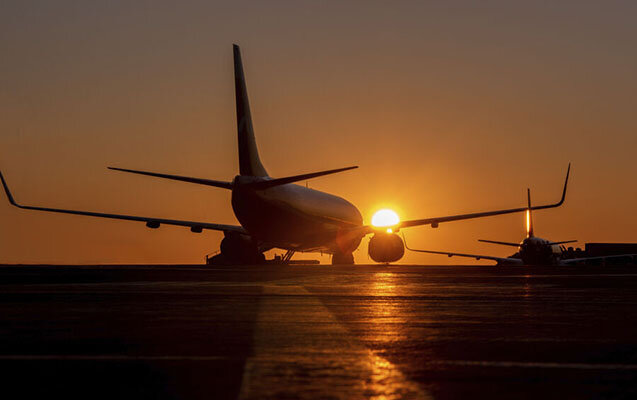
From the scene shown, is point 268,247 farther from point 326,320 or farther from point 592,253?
point 592,253

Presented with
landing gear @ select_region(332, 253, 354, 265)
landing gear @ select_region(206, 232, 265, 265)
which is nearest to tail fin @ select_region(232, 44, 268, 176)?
landing gear @ select_region(206, 232, 265, 265)

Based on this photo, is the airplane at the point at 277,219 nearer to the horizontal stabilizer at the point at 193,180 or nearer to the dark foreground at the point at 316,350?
the horizontal stabilizer at the point at 193,180

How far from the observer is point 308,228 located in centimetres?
5228

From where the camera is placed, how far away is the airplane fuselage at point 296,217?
46.3 meters

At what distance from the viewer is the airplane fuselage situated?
152 ft

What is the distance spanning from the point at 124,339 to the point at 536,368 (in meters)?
4.02

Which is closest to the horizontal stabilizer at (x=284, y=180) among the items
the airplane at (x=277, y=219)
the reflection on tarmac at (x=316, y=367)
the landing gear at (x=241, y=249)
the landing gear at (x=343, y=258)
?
the airplane at (x=277, y=219)

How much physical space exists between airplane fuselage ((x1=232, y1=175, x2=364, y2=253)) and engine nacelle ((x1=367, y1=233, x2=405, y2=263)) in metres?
3.46

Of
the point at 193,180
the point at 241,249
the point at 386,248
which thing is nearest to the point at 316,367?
the point at 193,180

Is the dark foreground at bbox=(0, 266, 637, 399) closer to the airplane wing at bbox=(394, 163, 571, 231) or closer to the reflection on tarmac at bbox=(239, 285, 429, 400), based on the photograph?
the reflection on tarmac at bbox=(239, 285, 429, 400)

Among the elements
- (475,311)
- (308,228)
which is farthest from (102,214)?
(475,311)

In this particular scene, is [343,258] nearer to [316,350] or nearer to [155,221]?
[155,221]

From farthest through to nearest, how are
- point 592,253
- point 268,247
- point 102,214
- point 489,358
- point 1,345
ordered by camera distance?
point 592,253 < point 268,247 < point 102,214 < point 1,345 < point 489,358

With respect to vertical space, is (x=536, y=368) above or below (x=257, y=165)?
below
